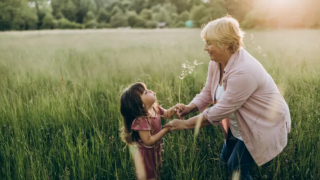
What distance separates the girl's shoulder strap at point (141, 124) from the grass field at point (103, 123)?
0.35 meters

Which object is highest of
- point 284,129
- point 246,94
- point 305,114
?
point 246,94

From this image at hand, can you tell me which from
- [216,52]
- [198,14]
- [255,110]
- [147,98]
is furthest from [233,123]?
[198,14]

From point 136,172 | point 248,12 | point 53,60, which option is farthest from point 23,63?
point 248,12

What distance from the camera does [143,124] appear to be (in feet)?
6.94

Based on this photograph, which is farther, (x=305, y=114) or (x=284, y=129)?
(x=305, y=114)

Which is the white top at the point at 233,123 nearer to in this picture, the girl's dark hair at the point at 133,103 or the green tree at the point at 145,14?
the girl's dark hair at the point at 133,103

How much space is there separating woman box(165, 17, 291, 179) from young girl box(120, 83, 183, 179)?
19 centimetres

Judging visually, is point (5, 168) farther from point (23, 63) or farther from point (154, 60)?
point (154, 60)

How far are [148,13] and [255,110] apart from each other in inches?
1312

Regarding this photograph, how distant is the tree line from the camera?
8484mm

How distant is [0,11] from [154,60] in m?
6.05

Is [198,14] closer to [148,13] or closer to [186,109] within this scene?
[148,13]

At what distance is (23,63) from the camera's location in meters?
5.60

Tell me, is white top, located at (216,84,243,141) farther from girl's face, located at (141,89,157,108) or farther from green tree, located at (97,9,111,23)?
green tree, located at (97,9,111,23)
